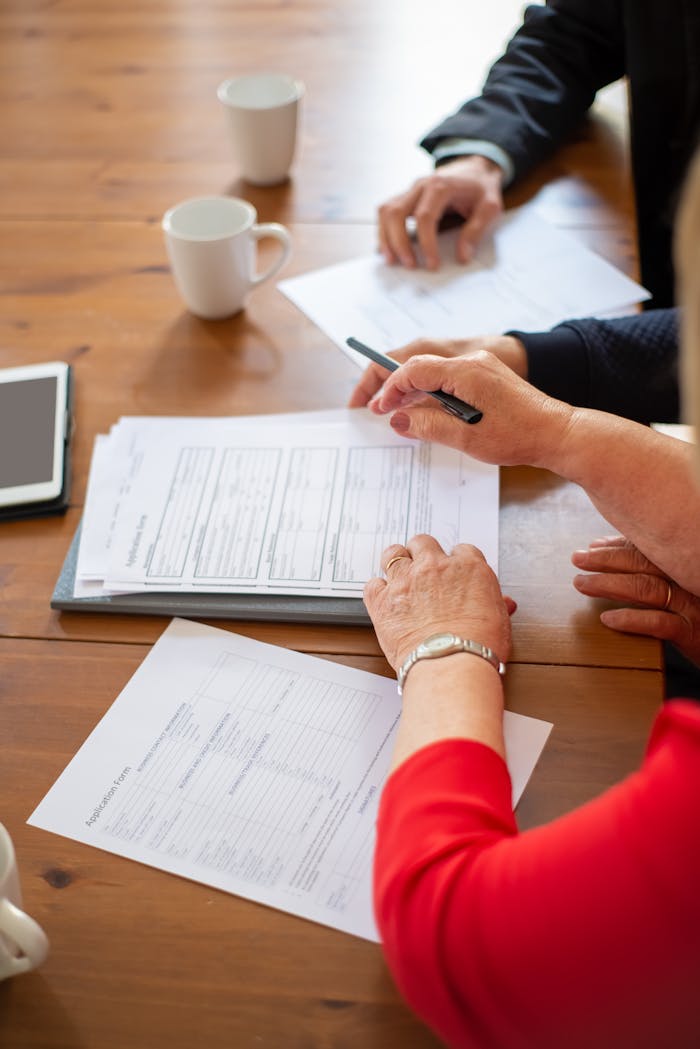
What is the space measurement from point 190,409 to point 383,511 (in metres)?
0.27

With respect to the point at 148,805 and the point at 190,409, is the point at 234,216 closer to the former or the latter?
the point at 190,409

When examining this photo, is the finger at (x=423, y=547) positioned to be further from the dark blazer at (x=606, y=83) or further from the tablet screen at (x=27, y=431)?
the dark blazer at (x=606, y=83)

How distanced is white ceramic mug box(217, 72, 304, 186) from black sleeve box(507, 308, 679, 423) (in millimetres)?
513

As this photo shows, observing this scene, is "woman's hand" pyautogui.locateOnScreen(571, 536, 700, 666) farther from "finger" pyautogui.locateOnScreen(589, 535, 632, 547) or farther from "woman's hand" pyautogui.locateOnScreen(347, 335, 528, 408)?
"woman's hand" pyautogui.locateOnScreen(347, 335, 528, 408)

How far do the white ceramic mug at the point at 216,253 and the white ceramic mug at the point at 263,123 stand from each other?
18 cm

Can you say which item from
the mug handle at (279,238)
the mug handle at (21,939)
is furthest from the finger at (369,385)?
the mug handle at (21,939)

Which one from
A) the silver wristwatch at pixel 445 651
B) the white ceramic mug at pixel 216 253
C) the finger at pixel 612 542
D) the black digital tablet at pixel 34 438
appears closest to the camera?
the silver wristwatch at pixel 445 651

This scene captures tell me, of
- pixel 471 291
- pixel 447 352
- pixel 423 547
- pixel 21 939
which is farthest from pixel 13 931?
pixel 471 291

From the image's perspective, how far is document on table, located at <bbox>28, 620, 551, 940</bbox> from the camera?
69 cm

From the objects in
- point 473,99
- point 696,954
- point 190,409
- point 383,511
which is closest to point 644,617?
point 383,511

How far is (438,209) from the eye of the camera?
124cm

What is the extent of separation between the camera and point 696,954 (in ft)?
1.68

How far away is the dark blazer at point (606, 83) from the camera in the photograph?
1337mm

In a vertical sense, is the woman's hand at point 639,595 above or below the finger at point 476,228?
below
